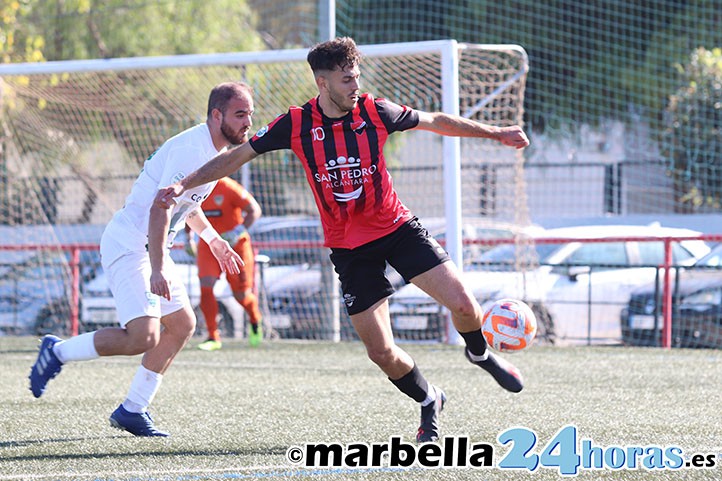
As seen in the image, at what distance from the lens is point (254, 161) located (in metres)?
15.0

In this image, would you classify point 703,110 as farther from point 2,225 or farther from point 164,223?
point 164,223

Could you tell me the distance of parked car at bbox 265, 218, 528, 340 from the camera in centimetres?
1403

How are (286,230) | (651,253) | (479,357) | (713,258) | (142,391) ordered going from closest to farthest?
(479,357)
(142,391)
(713,258)
(651,253)
(286,230)

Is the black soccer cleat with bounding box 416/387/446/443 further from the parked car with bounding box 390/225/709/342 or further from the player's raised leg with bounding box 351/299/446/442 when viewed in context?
the parked car with bounding box 390/225/709/342

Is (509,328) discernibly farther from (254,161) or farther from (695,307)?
(254,161)

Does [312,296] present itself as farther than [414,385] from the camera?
Yes

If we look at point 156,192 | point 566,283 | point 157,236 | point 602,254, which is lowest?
point 566,283

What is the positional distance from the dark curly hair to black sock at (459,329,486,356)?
4.97ft

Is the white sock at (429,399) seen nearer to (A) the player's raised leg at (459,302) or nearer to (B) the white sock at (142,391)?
(A) the player's raised leg at (459,302)

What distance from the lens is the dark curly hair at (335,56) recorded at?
553 cm

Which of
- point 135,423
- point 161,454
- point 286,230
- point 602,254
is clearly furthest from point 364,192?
point 286,230

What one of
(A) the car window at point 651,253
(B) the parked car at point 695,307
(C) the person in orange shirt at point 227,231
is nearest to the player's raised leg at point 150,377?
(C) the person in orange shirt at point 227,231

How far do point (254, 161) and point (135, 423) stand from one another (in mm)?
9173

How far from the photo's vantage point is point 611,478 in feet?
15.6
